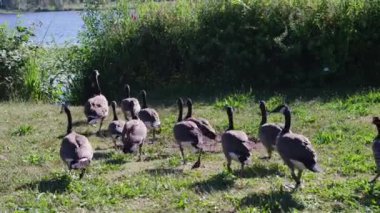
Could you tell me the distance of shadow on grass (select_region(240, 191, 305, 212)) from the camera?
7346mm

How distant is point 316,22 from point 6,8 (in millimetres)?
13491

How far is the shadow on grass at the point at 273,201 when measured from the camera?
7346mm

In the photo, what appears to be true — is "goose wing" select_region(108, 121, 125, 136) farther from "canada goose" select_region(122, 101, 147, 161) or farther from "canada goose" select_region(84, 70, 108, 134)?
"canada goose" select_region(84, 70, 108, 134)

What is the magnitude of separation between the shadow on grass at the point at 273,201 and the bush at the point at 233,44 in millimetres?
7526

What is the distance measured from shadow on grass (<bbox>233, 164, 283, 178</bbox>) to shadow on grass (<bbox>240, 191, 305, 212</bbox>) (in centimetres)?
95

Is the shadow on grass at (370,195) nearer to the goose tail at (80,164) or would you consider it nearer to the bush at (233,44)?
the goose tail at (80,164)

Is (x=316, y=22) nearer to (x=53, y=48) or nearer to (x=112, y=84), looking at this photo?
(x=112, y=84)

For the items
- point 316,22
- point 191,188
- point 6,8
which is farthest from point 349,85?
point 6,8

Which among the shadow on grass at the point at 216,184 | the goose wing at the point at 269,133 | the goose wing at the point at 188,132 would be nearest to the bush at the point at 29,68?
the goose wing at the point at 188,132

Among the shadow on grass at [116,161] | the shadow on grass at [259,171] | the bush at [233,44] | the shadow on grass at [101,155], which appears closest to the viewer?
the shadow on grass at [259,171]

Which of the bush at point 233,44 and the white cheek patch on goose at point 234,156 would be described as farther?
the bush at point 233,44

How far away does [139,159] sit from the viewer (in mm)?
10141

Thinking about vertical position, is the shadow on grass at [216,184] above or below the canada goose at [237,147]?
below

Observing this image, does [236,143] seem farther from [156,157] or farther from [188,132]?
[156,157]
